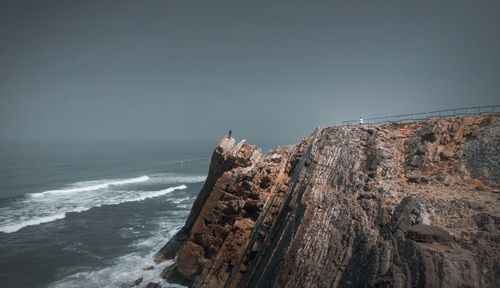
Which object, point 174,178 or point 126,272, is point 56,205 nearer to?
point 174,178

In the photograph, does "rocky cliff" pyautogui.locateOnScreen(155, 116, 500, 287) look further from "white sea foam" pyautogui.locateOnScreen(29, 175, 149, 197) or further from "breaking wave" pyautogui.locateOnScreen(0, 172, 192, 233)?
"white sea foam" pyautogui.locateOnScreen(29, 175, 149, 197)

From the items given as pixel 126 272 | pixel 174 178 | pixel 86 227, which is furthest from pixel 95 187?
pixel 126 272

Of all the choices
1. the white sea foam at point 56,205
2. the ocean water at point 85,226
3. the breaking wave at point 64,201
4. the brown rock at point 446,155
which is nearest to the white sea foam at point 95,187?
the breaking wave at point 64,201

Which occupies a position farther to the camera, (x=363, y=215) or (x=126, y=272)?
(x=126, y=272)

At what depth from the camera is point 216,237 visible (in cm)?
2156

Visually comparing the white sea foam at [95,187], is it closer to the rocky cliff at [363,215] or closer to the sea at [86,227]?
the sea at [86,227]

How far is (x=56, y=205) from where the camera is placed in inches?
1822

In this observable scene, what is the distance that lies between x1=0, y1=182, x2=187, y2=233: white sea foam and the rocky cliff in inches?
1227

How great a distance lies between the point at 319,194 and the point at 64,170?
97218 mm

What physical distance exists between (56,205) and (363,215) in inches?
2209

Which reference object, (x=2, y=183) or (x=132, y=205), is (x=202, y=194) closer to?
(x=132, y=205)

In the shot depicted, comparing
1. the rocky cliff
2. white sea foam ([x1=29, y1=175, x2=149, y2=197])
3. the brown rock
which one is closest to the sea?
white sea foam ([x1=29, y1=175, x2=149, y2=197])

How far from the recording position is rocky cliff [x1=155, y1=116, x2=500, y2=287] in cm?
977

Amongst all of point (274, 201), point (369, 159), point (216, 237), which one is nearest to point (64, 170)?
point (216, 237)
